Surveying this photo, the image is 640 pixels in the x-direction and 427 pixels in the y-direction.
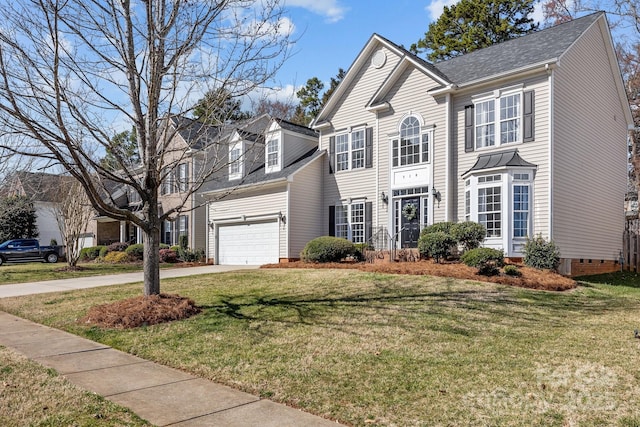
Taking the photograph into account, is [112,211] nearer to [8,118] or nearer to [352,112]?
[8,118]

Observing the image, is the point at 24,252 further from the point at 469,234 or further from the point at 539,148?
the point at 539,148

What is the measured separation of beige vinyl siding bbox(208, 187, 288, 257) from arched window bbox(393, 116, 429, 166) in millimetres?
4915

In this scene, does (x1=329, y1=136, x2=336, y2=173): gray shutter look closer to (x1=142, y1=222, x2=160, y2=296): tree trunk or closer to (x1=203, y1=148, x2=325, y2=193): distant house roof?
(x1=203, y1=148, x2=325, y2=193): distant house roof

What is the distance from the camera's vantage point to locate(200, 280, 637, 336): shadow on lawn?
27.1 ft

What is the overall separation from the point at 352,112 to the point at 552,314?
1349cm


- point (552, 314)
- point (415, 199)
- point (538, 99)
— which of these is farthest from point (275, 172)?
point (552, 314)

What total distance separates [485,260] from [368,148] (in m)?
8.28

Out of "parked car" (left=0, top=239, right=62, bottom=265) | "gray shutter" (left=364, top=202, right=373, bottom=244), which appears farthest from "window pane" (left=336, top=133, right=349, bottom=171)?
"parked car" (left=0, top=239, right=62, bottom=265)

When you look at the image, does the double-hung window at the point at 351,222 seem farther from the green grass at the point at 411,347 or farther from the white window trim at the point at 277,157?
the green grass at the point at 411,347

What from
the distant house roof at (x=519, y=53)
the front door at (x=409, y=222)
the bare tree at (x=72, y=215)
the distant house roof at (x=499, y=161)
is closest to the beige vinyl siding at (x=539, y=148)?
the distant house roof at (x=499, y=161)

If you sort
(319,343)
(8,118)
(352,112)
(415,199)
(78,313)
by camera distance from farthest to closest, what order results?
1. (352,112)
2. (415,199)
3. (78,313)
4. (8,118)
5. (319,343)

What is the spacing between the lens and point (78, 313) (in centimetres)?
979

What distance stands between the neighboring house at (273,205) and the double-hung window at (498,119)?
7073 millimetres

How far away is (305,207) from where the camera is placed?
2086cm
